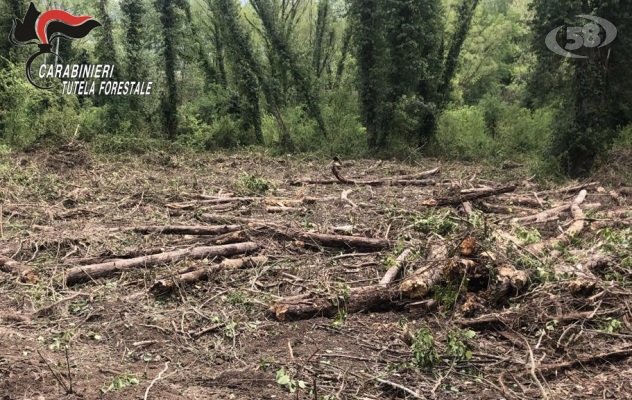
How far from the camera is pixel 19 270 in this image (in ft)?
16.8

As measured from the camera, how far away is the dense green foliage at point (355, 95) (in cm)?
1214

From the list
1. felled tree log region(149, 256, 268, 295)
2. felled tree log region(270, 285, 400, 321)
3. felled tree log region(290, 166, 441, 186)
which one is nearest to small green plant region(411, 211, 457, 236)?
felled tree log region(270, 285, 400, 321)

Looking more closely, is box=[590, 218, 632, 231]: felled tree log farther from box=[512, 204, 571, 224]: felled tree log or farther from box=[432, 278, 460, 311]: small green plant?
box=[432, 278, 460, 311]: small green plant

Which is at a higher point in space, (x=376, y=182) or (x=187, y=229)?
(x=376, y=182)

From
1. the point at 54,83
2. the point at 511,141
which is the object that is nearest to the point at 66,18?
the point at 54,83

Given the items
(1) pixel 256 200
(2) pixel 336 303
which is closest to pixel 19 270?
(2) pixel 336 303

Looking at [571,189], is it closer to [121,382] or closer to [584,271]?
[584,271]

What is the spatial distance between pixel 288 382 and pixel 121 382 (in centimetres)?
114

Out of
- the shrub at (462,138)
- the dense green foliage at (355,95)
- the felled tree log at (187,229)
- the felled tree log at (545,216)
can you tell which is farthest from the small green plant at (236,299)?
the shrub at (462,138)

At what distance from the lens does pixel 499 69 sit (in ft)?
103

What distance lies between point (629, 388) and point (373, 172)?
10391 mm

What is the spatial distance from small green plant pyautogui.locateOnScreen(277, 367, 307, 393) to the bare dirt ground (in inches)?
0.5

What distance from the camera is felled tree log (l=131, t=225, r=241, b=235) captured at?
648 cm

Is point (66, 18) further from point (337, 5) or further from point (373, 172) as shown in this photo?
point (337, 5)
